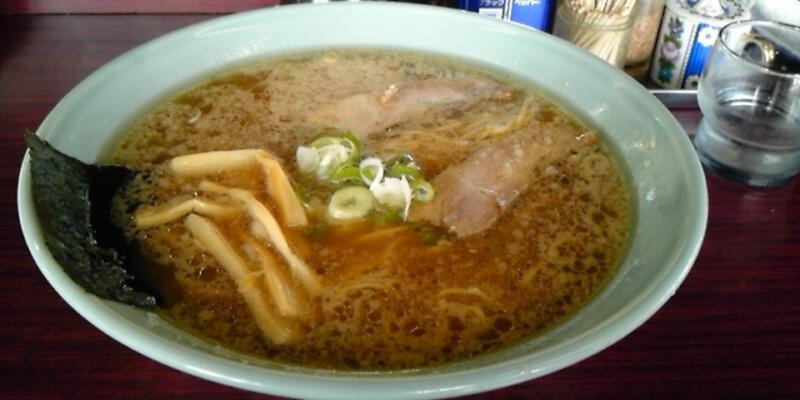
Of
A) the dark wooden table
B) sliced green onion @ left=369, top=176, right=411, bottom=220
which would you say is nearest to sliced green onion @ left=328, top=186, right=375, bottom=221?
sliced green onion @ left=369, top=176, right=411, bottom=220

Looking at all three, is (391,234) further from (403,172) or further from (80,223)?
(80,223)

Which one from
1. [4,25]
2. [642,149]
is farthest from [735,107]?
[4,25]

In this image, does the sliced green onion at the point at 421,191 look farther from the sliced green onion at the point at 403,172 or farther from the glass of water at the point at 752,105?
the glass of water at the point at 752,105

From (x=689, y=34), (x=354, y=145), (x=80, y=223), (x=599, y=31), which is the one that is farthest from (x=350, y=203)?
Result: (x=689, y=34)

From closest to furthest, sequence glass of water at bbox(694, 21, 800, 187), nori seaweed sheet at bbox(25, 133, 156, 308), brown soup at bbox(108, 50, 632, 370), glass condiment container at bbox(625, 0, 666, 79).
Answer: nori seaweed sheet at bbox(25, 133, 156, 308)
brown soup at bbox(108, 50, 632, 370)
glass of water at bbox(694, 21, 800, 187)
glass condiment container at bbox(625, 0, 666, 79)

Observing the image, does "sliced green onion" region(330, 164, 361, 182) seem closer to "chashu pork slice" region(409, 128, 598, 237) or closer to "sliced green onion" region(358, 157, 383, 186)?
"sliced green onion" region(358, 157, 383, 186)

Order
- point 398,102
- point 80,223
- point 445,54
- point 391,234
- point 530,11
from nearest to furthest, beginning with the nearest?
point 80,223 < point 391,234 < point 398,102 < point 445,54 < point 530,11

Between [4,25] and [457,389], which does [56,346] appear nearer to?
[457,389]
